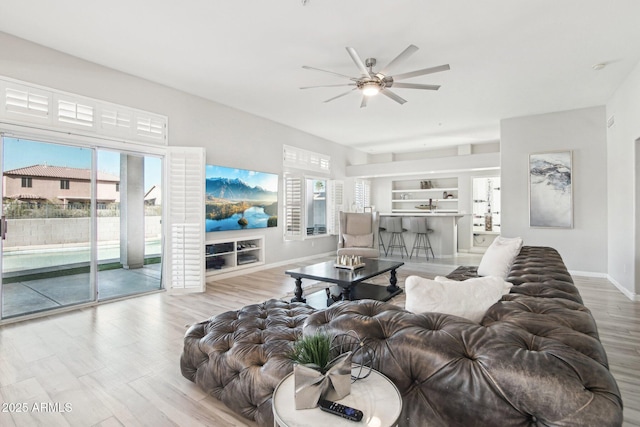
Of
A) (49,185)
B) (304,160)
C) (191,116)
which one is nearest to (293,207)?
(304,160)

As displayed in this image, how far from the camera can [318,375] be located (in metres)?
1.07

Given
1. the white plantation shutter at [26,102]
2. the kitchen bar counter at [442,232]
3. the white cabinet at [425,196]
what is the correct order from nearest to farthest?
the white plantation shutter at [26,102]
the kitchen bar counter at [442,232]
the white cabinet at [425,196]

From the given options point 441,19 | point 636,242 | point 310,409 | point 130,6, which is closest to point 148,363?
point 310,409

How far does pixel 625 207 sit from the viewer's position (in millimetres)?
4324

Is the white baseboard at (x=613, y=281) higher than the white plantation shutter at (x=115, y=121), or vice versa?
the white plantation shutter at (x=115, y=121)

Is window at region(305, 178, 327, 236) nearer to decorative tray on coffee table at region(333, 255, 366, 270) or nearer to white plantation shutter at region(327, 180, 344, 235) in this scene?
white plantation shutter at region(327, 180, 344, 235)

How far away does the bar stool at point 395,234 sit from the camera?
25.5ft

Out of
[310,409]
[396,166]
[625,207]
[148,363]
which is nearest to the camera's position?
[310,409]

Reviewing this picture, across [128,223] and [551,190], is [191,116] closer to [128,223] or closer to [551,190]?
[128,223]

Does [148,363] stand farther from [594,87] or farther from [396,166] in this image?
[396,166]

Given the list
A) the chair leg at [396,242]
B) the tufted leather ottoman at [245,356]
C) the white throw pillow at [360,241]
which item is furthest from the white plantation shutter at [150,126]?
the chair leg at [396,242]

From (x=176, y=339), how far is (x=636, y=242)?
5.48 m

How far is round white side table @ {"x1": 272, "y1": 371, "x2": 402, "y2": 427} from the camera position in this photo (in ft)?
3.23

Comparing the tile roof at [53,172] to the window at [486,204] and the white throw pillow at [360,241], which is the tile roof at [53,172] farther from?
the window at [486,204]
